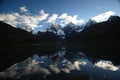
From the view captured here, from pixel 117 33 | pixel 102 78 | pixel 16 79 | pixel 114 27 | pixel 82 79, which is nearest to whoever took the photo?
pixel 82 79

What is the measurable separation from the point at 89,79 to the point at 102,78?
5.49 feet

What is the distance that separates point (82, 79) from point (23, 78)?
753 centimetres

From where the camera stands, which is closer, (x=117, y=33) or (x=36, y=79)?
(x=36, y=79)

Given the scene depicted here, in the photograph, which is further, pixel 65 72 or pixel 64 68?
pixel 64 68

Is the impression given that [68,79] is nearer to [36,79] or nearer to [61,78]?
[61,78]

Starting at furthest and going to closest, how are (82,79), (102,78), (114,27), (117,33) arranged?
(114,27) < (117,33) < (102,78) < (82,79)

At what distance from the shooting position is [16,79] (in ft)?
68.5

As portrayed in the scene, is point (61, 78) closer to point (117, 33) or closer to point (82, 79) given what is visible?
point (82, 79)

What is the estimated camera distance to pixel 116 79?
18859 mm

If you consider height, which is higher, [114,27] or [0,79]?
[114,27]

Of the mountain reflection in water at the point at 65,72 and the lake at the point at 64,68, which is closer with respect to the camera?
the mountain reflection in water at the point at 65,72

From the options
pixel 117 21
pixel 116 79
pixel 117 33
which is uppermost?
pixel 117 21

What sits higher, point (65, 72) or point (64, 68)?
point (64, 68)

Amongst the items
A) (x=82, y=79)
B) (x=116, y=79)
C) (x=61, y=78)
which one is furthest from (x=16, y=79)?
(x=116, y=79)
